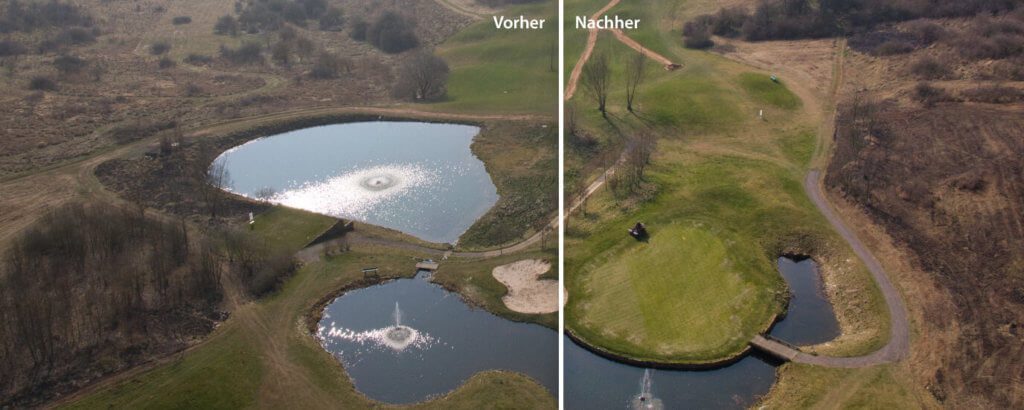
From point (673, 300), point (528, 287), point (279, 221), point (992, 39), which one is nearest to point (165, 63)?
point (279, 221)

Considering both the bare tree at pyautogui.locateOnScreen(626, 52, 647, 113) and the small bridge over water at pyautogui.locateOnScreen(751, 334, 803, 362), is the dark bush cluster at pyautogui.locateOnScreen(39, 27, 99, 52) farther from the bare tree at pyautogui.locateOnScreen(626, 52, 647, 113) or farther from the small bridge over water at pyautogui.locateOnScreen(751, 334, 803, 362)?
the small bridge over water at pyautogui.locateOnScreen(751, 334, 803, 362)

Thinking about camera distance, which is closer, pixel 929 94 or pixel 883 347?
pixel 883 347

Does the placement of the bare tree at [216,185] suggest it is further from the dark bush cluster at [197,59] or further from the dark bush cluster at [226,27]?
the dark bush cluster at [226,27]

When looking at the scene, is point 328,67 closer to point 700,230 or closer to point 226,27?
point 226,27

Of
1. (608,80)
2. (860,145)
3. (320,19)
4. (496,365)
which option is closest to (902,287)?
(860,145)

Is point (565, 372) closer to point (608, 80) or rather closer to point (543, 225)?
point (543, 225)
